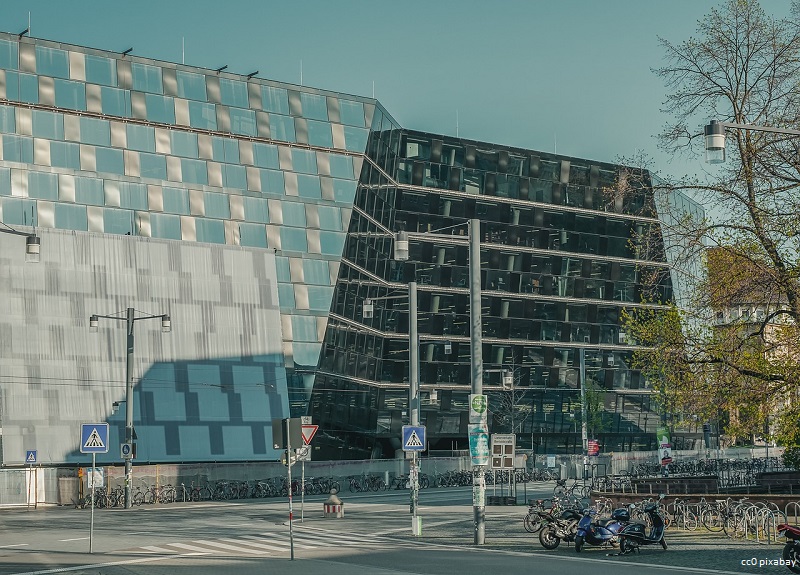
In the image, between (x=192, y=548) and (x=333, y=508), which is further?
(x=333, y=508)

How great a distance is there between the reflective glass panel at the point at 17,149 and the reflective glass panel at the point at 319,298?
19.4 meters

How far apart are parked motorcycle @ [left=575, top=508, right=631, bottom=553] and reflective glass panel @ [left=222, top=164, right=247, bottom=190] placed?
47.4 meters

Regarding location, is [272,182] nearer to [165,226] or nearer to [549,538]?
[165,226]

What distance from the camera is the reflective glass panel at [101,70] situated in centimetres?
6581

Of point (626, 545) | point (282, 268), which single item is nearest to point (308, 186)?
point (282, 268)

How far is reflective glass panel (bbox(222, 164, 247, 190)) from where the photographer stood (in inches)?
2756

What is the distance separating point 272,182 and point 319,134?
4.91 m

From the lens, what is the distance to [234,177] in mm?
70312

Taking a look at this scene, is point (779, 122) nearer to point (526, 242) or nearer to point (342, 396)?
point (342, 396)

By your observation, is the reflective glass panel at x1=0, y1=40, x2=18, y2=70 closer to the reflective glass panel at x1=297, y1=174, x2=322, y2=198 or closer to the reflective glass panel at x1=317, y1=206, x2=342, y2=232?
the reflective glass panel at x1=297, y1=174, x2=322, y2=198

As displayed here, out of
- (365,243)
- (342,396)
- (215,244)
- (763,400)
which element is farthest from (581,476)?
(763,400)

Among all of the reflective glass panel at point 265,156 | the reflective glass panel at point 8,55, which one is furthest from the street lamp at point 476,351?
the reflective glass panel at point 265,156

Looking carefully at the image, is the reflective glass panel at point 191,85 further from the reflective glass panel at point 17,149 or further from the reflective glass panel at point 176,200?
the reflective glass panel at point 17,149

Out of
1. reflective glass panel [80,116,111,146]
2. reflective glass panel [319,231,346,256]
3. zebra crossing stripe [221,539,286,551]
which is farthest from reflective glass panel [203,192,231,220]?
zebra crossing stripe [221,539,286,551]
